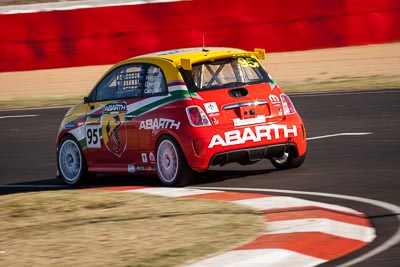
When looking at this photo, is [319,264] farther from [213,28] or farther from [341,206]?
[213,28]

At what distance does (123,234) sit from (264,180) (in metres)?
3.53

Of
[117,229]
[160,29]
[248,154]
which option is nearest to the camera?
[117,229]

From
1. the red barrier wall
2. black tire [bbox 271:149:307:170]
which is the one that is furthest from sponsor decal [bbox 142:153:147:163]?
the red barrier wall

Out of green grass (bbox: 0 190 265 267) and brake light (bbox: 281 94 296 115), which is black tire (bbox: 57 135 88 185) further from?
brake light (bbox: 281 94 296 115)

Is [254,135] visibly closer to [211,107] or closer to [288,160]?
[211,107]

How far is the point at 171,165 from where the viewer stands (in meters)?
12.0

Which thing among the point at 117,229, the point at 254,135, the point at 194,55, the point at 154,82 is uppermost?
the point at 194,55

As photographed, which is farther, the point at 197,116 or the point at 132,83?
the point at 132,83

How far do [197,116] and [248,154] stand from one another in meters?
0.69

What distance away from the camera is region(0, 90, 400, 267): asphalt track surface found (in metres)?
10.2

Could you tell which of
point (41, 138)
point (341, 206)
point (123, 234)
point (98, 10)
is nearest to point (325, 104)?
point (41, 138)

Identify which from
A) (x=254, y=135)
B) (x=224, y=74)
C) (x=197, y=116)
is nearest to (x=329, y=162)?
(x=254, y=135)

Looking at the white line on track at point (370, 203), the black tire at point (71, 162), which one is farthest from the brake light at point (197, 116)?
the black tire at point (71, 162)

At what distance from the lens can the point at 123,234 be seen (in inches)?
348
